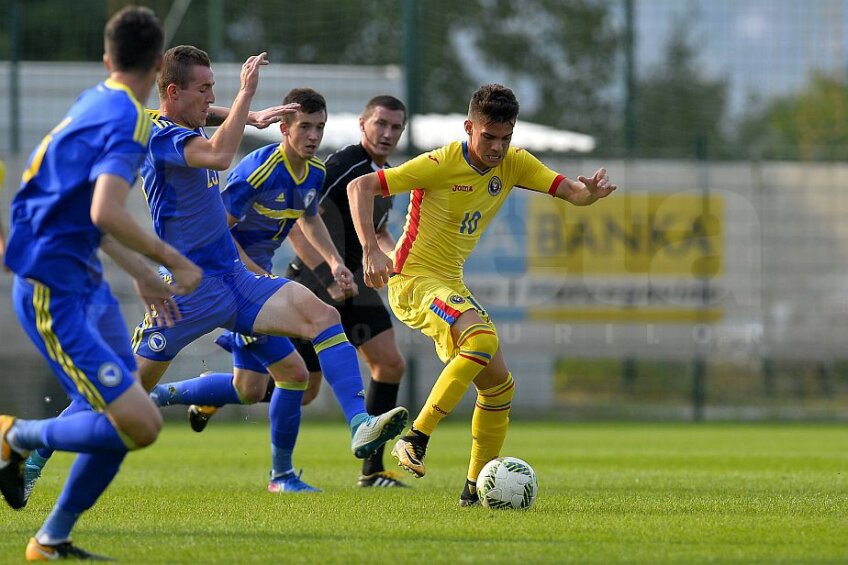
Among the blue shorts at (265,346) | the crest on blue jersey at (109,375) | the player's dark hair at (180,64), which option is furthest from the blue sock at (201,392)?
the crest on blue jersey at (109,375)

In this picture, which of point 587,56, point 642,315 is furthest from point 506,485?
point 587,56

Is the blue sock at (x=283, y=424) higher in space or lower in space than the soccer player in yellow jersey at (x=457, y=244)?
lower

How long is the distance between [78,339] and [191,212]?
203 cm

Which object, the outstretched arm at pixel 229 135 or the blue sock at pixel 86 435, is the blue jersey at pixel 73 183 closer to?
the blue sock at pixel 86 435

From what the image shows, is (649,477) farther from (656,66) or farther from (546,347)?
(656,66)

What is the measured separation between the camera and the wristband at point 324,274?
9.13m

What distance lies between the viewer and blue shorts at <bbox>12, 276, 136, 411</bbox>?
5039 mm

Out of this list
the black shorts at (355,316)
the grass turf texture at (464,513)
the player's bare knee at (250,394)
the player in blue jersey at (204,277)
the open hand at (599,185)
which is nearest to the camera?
the grass turf texture at (464,513)

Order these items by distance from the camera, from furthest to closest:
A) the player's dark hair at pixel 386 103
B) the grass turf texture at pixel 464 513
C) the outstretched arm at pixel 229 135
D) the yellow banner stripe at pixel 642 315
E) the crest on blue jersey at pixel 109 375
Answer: the yellow banner stripe at pixel 642 315 < the player's dark hair at pixel 386 103 < the outstretched arm at pixel 229 135 < the grass turf texture at pixel 464 513 < the crest on blue jersey at pixel 109 375

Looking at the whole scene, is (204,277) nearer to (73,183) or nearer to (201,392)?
(201,392)

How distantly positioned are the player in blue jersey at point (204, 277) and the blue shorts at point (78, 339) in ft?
5.27

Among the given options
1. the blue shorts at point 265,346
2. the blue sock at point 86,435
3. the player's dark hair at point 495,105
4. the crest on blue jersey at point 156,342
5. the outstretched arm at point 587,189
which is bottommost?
the blue sock at point 86,435

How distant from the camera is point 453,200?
7.54m

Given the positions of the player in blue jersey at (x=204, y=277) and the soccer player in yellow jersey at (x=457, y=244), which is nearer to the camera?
the player in blue jersey at (x=204, y=277)
